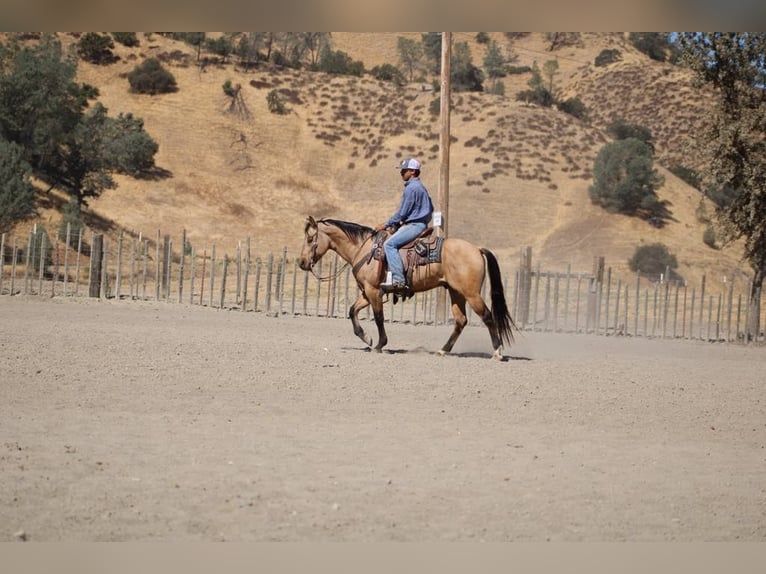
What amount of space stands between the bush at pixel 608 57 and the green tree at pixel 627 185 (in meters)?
25.9

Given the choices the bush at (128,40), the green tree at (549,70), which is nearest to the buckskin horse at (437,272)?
the bush at (128,40)

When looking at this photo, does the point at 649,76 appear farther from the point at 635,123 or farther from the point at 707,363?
the point at 707,363

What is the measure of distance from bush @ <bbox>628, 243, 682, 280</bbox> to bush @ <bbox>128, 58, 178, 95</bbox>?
100 feet

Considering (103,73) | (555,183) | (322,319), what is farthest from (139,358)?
(103,73)

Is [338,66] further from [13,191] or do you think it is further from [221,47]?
[13,191]

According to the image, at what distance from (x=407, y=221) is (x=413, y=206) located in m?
0.23

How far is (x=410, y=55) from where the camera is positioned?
7775 cm

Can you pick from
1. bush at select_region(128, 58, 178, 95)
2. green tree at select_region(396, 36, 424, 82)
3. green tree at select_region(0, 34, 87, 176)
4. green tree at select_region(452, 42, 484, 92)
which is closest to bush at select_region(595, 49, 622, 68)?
green tree at select_region(452, 42, 484, 92)

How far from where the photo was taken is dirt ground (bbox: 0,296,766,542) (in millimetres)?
5734

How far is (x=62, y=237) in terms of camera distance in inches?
1372

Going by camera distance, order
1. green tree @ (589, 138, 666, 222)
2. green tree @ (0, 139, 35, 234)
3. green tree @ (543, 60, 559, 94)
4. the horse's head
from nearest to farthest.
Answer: the horse's head < green tree @ (0, 139, 35, 234) < green tree @ (589, 138, 666, 222) < green tree @ (543, 60, 559, 94)

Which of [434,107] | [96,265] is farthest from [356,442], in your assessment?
[434,107]

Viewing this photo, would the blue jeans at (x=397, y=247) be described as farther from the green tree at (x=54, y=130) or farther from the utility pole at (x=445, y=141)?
the green tree at (x=54, y=130)

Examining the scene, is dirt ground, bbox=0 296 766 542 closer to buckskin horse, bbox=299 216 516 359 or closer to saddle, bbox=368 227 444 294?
buckskin horse, bbox=299 216 516 359
